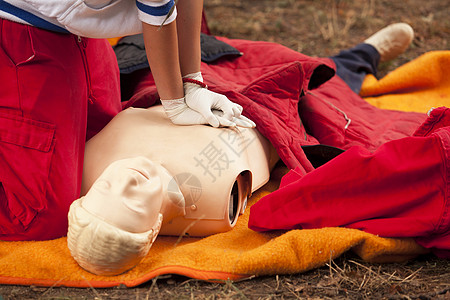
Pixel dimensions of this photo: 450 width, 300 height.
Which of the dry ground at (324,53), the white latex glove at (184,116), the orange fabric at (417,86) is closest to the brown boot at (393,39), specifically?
the dry ground at (324,53)

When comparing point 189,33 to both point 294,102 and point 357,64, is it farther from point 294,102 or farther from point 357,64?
point 357,64

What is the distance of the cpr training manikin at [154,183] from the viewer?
135cm

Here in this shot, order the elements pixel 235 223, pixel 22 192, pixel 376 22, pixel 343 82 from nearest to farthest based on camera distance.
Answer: pixel 22 192, pixel 235 223, pixel 343 82, pixel 376 22

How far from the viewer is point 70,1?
1450 millimetres

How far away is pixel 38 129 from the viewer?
5.25 feet

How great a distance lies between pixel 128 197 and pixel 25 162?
420mm

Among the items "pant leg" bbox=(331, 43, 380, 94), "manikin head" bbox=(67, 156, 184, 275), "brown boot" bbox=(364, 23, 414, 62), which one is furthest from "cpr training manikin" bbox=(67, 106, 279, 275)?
"brown boot" bbox=(364, 23, 414, 62)

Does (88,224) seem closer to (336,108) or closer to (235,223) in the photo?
(235,223)

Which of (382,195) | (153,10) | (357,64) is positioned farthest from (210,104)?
(357,64)

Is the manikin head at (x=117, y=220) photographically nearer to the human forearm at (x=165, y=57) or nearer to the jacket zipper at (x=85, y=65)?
the human forearm at (x=165, y=57)

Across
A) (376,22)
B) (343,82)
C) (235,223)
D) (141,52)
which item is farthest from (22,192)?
(376,22)

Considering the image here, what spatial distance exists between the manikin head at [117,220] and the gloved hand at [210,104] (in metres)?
0.36

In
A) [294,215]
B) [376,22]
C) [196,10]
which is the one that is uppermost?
[196,10]

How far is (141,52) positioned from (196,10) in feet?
2.30
